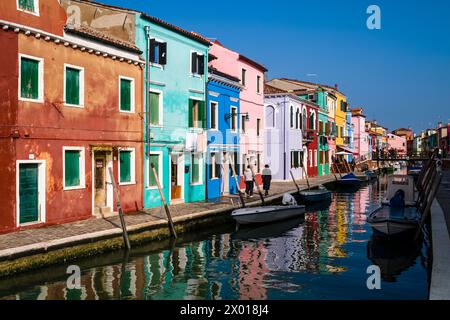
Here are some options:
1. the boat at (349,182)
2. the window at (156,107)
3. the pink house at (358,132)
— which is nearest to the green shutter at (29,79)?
the window at (156,107)

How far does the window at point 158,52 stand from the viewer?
18.7m

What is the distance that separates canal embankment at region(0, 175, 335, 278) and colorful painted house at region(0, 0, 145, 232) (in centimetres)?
92

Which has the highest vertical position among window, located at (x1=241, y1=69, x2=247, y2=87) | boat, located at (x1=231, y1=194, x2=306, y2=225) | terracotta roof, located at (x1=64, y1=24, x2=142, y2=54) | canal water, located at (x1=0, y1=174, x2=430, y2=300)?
window, located at (x1=241, y1=69, x2=247, y2=87)

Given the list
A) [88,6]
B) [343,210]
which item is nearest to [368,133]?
[343,210]

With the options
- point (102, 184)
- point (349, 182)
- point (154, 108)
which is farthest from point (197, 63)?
point (349, 182)

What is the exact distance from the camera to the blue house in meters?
23.4

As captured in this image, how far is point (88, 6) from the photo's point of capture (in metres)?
18.5

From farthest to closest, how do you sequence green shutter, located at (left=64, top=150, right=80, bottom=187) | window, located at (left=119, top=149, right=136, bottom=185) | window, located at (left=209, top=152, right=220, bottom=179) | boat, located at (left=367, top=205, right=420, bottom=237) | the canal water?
window, located at (left=209, top=152, right=220, bottom=179)
window, located at (left=119, top=149, right=136, bottom=185)
green shutter, located at (left=64, top=150, right=80, bottom=187)
boat, located at (left=367, top=205, right=420, bottom=237)
the canal water

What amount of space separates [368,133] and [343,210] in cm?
5690

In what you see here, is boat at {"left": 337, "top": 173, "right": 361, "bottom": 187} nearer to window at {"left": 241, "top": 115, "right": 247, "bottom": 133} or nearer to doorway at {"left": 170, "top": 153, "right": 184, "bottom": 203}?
window at {"left": 241, "top": 115, "right": 247, "bottom": 133}

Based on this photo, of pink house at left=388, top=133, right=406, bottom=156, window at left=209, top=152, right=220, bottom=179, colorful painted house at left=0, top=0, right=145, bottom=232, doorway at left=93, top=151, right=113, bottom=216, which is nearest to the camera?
colorful painted house at left=0, top=0, right=145, bottom=232

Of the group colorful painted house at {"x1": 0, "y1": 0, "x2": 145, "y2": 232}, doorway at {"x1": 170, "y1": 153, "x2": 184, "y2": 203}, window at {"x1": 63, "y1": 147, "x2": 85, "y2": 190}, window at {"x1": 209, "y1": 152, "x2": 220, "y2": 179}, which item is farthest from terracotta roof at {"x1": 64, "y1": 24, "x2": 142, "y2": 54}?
window at {"x1": 209, "y1": 152, "x2": 220, "y2": 179}

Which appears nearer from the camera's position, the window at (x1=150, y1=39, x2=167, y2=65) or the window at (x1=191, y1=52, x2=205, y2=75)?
the window at (x1=150, y1=39, x2=167, y2=65)
